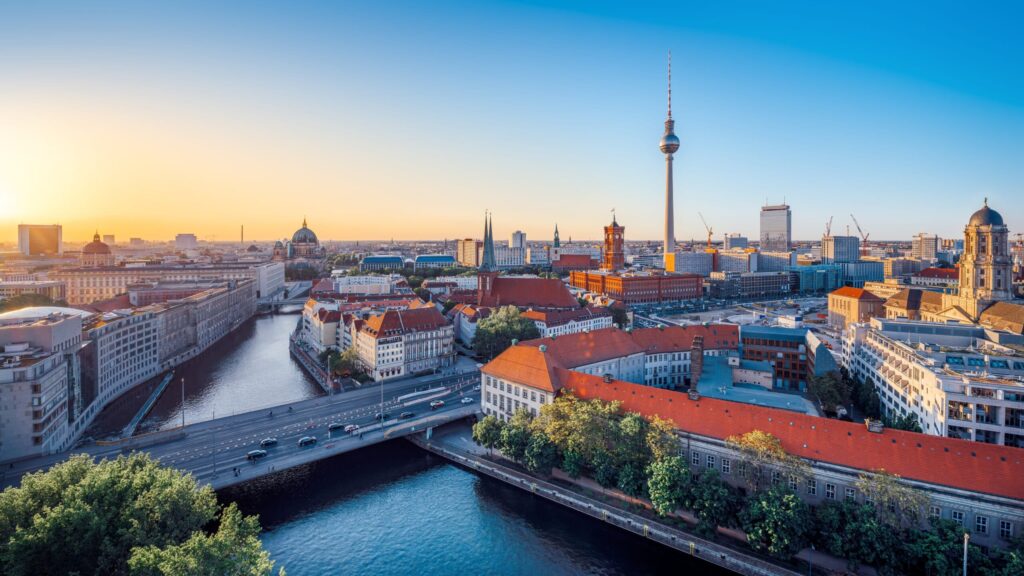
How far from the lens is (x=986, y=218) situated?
7581 cm

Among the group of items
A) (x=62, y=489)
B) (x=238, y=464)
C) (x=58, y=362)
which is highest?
(x=58, y=362)

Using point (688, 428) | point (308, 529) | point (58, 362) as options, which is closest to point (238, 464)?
point (308, 529)

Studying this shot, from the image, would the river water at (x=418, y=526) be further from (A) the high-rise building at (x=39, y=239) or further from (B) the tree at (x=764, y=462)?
(A) the high-rise building at (x=39, y=239)

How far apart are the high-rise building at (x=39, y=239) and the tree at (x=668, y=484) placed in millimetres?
229848

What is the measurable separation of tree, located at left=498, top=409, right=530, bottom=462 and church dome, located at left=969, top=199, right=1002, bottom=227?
2937 inches

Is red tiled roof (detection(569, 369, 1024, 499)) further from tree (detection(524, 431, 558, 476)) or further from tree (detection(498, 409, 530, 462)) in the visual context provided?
tree (detection(498, 409, 530, 462))

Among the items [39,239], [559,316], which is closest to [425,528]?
[559,316]

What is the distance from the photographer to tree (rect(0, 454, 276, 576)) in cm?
2403

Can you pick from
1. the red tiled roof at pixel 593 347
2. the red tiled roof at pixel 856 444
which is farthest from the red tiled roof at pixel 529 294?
the red tiled roof at pixel 856 444

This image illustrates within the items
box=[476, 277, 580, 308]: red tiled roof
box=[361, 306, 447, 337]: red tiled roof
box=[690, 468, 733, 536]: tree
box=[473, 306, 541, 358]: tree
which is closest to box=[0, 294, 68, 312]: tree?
box=[361, 306, 447, 337]: red tiled roof

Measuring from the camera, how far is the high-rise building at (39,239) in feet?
612

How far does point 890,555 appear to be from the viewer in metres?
→ 27.4

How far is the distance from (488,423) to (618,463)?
1207 cm

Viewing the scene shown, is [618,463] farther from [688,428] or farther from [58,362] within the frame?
[58,362]
